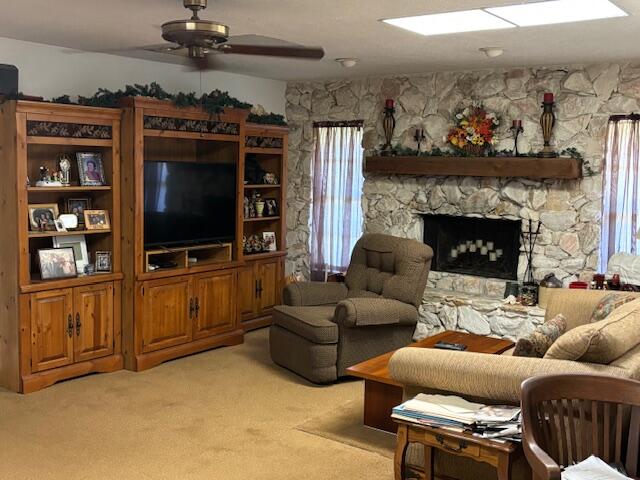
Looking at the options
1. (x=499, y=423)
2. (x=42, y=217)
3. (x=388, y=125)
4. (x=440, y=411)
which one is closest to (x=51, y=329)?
(x=42, y=217)

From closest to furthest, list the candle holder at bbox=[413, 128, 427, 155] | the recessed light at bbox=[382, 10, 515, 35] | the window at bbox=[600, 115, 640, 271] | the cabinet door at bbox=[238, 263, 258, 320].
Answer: the recessed light at bbox=[382, 10, 515, 35], the window at bbox=[600, 115, 640, 271], the candle holder at bbox=[413, 128, 427, 155], the cabinet door at bbox=[238, 263, 258, 320]

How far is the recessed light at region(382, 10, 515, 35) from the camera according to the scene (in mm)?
4082

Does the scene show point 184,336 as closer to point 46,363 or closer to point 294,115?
point 46,363

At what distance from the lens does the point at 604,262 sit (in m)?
5.94

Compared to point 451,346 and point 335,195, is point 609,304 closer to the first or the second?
point 451,346

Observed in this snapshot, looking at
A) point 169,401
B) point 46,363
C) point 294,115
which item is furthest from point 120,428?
point 294,115

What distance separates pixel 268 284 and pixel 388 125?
193cm

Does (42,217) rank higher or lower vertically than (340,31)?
lower

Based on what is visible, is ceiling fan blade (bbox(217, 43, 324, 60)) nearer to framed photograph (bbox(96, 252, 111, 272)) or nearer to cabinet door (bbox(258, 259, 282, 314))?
framed photograph (bbox(96, 252, 111, 272))

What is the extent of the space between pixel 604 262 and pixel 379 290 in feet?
6.09

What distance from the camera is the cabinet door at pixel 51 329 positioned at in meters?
Answer: 5.00

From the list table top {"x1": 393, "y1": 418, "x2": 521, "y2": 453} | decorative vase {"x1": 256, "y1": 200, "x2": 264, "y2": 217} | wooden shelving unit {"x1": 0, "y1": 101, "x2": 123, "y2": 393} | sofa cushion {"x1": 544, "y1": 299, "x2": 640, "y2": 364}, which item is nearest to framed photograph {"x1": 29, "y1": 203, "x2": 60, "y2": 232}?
wooden shelving unit {"x1": 0, "y1": 101, "x2": 123, "y2": 393}

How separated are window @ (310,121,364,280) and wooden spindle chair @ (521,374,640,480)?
15.3ft

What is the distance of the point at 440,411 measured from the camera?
120 inches
